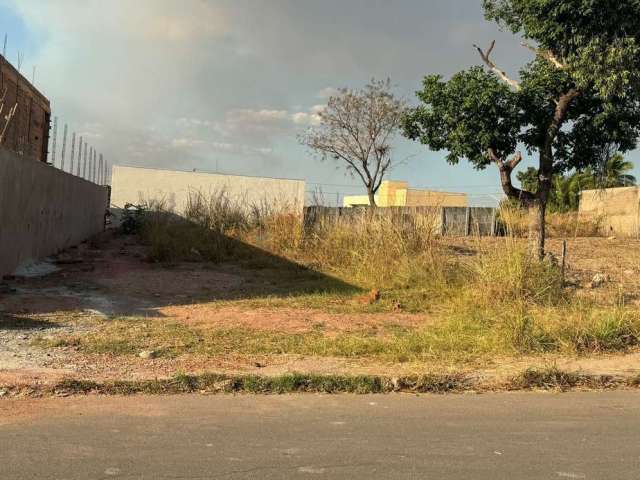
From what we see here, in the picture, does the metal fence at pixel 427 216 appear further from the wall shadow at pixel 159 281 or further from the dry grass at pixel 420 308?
the wall shadow at pixel 159 281

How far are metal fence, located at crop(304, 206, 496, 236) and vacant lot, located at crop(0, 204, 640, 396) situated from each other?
56 cm

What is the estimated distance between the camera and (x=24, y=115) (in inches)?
754

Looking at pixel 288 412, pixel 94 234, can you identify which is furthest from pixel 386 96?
pixel 288 412

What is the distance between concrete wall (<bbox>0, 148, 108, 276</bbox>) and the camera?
10680 millimetres

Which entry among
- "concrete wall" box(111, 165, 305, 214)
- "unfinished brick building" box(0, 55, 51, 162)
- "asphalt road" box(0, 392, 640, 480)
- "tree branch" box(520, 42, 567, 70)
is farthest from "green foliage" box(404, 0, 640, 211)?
"concrete wall" box(111, 165, 305, 214)

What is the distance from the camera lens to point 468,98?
1166 centimetres

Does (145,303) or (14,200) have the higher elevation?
(14,200)

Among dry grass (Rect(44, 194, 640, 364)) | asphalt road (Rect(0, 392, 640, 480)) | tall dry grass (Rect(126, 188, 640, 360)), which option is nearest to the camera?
asphalt road (Rect(0, 392, 640, 480))

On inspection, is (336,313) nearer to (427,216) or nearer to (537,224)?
(427,216)

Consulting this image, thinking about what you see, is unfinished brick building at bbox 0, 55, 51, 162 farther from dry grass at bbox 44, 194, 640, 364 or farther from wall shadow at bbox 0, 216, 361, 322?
dry grass at bbox 44, 194, 640, 364

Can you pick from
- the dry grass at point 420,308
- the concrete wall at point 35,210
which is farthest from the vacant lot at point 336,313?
the concrete wall at point 35,210

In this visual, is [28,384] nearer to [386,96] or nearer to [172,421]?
[172,421]

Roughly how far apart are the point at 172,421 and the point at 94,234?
68.9 feet

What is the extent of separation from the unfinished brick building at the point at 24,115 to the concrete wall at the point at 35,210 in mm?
1447
